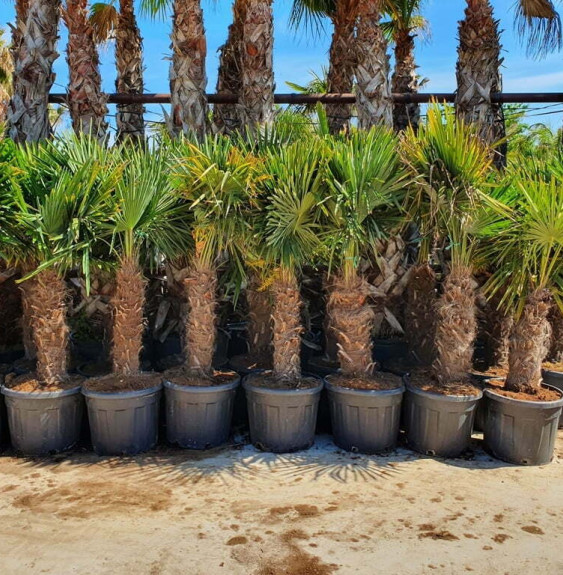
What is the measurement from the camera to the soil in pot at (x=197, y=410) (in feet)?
15.8

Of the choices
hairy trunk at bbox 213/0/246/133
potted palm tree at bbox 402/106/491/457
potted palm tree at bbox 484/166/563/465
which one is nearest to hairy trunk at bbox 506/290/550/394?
potted palm tree at bbox 484/166/563/465

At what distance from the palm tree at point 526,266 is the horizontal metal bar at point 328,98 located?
250cm

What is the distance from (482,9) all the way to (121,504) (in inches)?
272

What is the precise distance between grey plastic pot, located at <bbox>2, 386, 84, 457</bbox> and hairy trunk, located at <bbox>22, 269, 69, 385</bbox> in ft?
0.69

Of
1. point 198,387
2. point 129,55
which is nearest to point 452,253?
point 198,387

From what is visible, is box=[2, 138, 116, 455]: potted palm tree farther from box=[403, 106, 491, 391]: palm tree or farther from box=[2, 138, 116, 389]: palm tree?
box=[403, 106, 491, 391]: palm tree

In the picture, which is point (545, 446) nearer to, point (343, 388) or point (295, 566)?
point (343, 388)

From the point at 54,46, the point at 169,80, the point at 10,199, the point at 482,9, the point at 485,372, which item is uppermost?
the point at 482,9

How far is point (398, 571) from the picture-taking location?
122 inches

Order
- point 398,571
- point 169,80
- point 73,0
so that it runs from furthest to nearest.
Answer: point 73,0 < point 169,80 < point 398,571

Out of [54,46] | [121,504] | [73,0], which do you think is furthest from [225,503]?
[73,0]

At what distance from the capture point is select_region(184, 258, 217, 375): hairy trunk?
492 cm

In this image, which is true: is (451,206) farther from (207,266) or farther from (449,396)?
(207,266)

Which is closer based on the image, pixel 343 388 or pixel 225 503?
pixel 225 503
